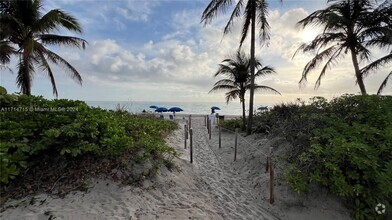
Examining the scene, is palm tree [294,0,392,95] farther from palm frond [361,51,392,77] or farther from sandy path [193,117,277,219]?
sandy path [193,117,277,219]

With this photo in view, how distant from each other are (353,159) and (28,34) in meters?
13.3

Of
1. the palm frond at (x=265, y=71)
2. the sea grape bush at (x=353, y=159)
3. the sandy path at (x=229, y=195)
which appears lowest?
the sandy path at (x=229, y=195)

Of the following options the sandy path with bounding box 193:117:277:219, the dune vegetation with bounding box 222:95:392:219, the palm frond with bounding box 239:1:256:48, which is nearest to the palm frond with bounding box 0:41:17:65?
the sandy path with bounding box 193:117:277:219

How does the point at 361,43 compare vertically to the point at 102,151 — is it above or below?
above

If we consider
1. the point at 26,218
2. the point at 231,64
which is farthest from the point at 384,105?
the point at 231,64

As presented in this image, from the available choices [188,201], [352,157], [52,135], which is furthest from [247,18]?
[52,135]

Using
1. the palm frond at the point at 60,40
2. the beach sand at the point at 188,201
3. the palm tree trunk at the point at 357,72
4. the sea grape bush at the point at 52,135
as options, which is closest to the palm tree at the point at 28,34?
the palm frond at the point at 60,40

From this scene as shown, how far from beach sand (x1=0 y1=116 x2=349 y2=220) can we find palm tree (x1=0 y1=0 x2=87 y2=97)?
8.45 meters

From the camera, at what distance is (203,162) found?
6902 millimetres

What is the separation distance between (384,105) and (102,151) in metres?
6.86

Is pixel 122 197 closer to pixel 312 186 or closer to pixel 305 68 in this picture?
pixel 312 186

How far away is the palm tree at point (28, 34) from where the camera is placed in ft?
30.6

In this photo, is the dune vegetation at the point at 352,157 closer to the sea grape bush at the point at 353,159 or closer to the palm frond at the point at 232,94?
the sea grape bush at the point at 353,159

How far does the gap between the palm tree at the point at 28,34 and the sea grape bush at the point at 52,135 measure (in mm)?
5688
